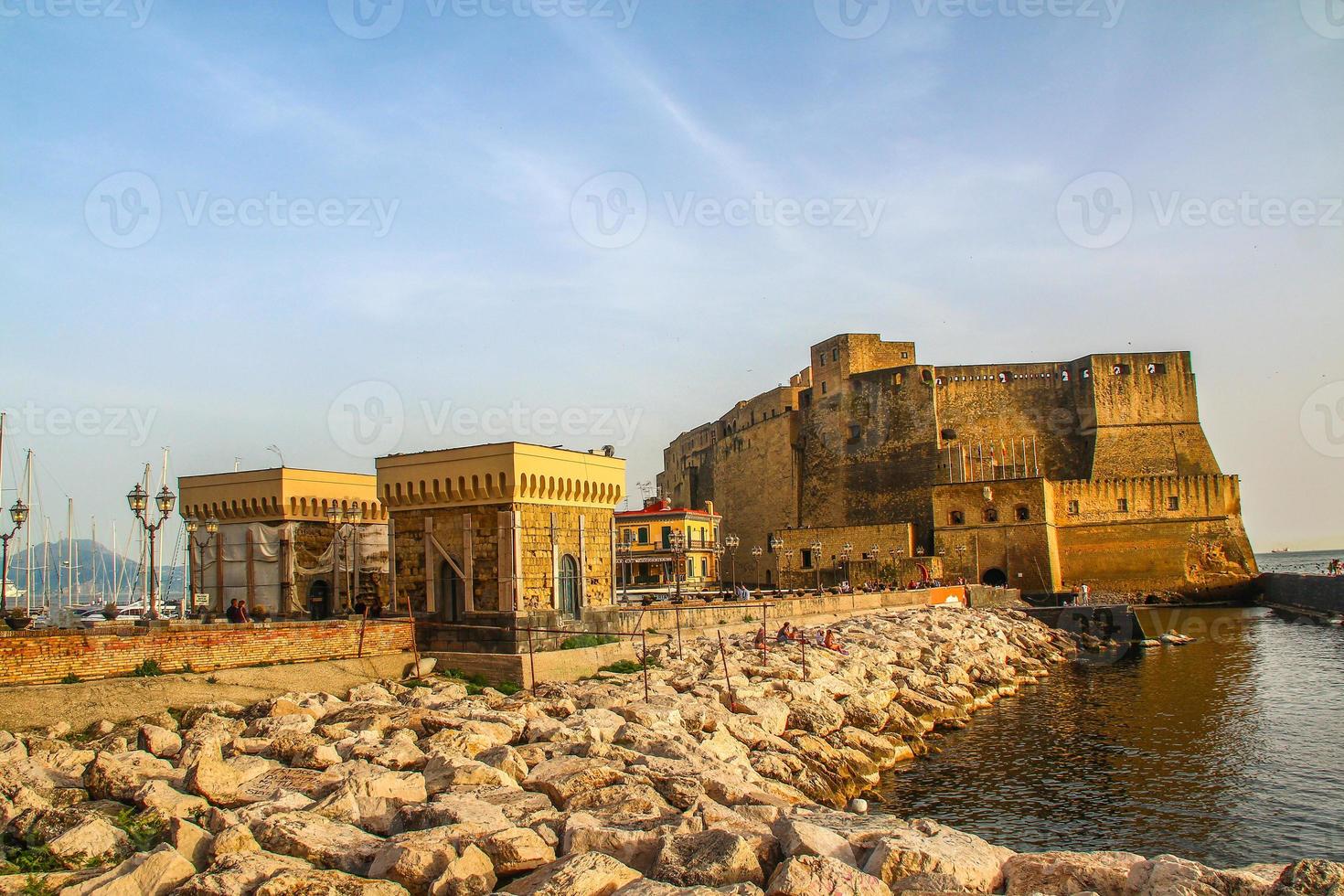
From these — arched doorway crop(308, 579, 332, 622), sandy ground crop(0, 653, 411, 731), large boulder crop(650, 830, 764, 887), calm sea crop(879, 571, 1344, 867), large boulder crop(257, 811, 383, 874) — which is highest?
arched doorway crop(308, 579, 332, 622)

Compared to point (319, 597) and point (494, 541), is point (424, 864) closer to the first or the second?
point (494, 541)

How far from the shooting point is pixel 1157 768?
15.1 m

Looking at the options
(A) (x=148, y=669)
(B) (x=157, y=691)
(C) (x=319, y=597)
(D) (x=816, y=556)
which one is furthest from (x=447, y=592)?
(D) (x=816, y=556)

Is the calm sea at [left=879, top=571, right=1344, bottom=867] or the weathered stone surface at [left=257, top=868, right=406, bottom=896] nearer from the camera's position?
the weathered stone surface at [left=257, top=868, right=406, bottom=896]

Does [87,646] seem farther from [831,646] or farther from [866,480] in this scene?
[866,480]

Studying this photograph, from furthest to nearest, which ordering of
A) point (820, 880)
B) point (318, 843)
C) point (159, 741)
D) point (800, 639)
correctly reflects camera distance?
point (800, 639), point (159, 741), point (318, 843), point (820, 880)

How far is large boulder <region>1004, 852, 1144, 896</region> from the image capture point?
6699mm

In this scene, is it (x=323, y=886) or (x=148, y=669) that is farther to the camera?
(x=148, y=669)

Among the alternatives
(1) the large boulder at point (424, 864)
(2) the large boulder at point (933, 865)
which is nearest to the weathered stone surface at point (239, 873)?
(1) the large boulder at point (424, 864)

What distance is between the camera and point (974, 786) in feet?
45.9

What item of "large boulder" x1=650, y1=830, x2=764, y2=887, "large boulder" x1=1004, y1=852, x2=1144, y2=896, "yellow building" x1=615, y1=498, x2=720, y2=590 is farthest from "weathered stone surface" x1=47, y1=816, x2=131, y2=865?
"yellow building" x1=615, y1=498, x2=720, y2=590

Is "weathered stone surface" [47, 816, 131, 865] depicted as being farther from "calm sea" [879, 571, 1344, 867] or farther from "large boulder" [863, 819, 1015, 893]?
"calm sea" [879, 571, 1344, 867]

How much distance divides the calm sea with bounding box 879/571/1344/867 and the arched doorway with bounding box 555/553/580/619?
625cm

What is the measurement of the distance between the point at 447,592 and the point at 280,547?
5017mm
